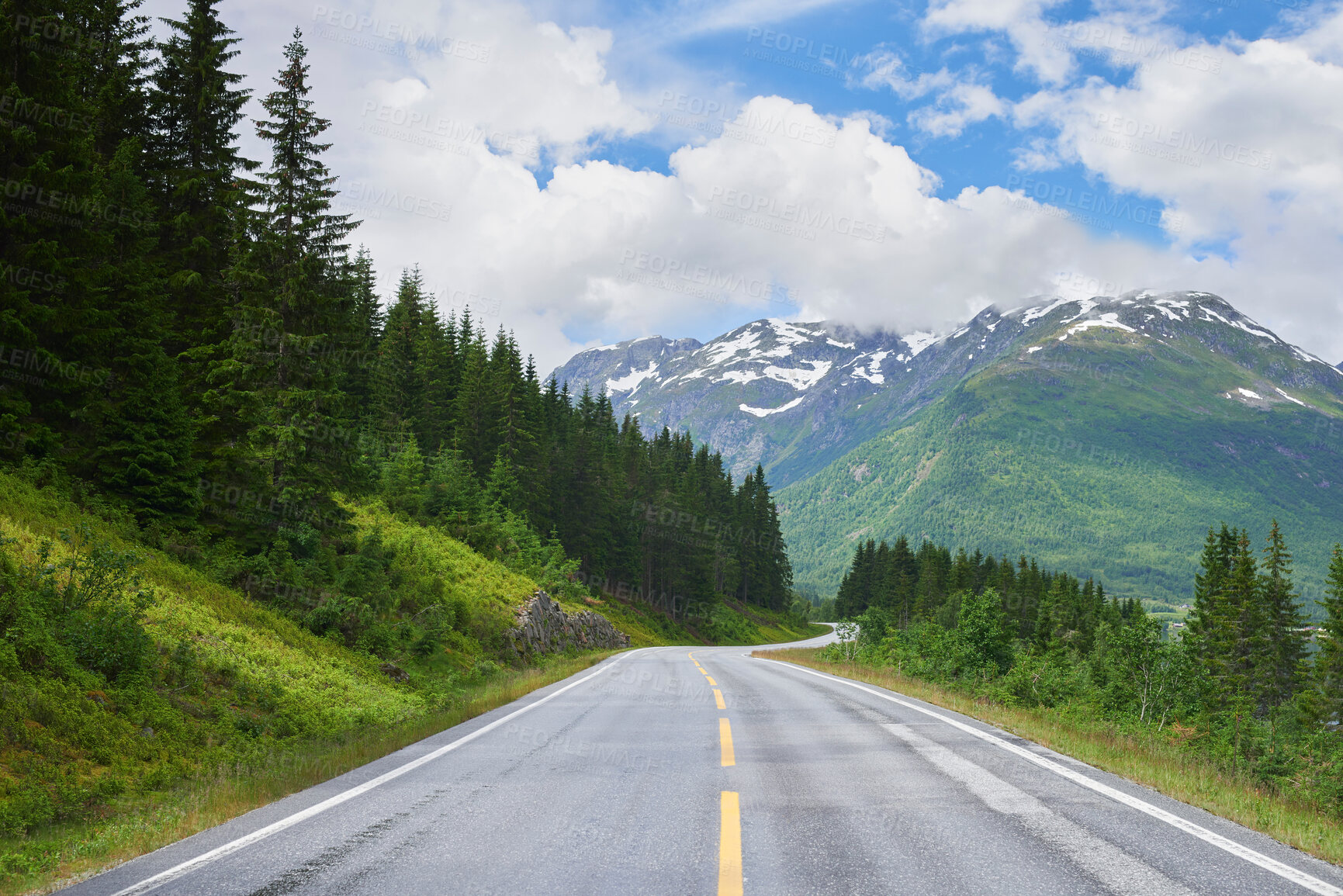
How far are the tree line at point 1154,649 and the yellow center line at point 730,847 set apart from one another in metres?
6.67

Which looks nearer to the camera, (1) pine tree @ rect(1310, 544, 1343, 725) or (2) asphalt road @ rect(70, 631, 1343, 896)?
(2) asphalt road @ rect(70, 631, 1343, 896)

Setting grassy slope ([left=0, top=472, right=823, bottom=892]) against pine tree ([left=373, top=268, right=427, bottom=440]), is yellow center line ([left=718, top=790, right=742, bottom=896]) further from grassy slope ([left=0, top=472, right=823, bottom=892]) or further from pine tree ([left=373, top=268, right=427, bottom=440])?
pine tree ([left=373, top=268, right=427, bottom=440])

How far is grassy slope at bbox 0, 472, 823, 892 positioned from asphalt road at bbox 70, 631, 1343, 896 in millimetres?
681

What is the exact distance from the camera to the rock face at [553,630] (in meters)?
26.0

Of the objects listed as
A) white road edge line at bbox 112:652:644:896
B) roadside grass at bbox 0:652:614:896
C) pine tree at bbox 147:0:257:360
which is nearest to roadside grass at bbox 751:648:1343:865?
white road edge line at bbox 112:652:644:896

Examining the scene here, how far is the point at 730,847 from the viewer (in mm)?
4875

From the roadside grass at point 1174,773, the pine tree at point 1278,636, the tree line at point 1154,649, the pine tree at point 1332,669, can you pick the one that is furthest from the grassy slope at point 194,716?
the pine tree at point 1278,636

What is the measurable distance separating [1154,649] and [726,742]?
13.6 metres

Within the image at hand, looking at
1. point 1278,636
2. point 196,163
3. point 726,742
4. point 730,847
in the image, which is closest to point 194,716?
point 726,742

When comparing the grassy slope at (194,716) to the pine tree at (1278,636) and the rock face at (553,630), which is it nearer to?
the rock face at (553,630)

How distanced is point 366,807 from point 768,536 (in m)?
92.4

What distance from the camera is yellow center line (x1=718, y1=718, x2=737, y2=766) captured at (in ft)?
25.7

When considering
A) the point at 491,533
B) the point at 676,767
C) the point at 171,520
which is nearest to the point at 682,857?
the point at 676,767

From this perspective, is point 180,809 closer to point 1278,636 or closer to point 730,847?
point 730,847
